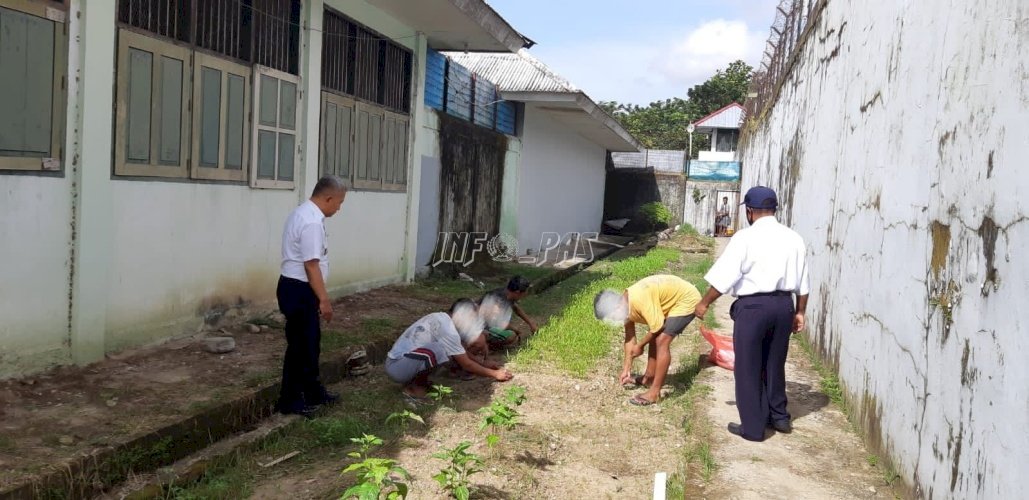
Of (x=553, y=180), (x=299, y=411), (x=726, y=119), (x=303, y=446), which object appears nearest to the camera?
(x=303, y=446)

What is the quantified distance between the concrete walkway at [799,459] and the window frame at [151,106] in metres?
4.44

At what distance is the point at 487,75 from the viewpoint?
15.7 metres

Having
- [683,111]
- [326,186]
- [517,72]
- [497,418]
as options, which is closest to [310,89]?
[326,186]

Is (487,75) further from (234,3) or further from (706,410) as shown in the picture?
(706,410)

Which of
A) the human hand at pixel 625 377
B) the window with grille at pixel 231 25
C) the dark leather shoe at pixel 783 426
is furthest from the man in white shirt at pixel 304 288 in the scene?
the dark leather shoe at pixel 783 426

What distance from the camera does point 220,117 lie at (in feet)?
22.2

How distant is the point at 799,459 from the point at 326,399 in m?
3.09

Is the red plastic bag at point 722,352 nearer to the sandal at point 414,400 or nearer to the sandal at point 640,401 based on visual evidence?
the sandal at point 640,401

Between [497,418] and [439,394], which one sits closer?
[497,418]

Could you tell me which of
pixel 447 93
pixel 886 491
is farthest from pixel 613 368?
pixel 447 93

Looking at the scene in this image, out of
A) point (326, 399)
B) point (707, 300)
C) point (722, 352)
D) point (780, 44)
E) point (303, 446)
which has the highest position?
point (780, 44)

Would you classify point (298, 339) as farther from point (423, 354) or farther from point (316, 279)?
point (423, 354)

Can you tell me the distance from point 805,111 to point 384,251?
5433 mm

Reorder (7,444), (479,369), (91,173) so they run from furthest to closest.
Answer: (479,369) < (91,173) < (7,444)
